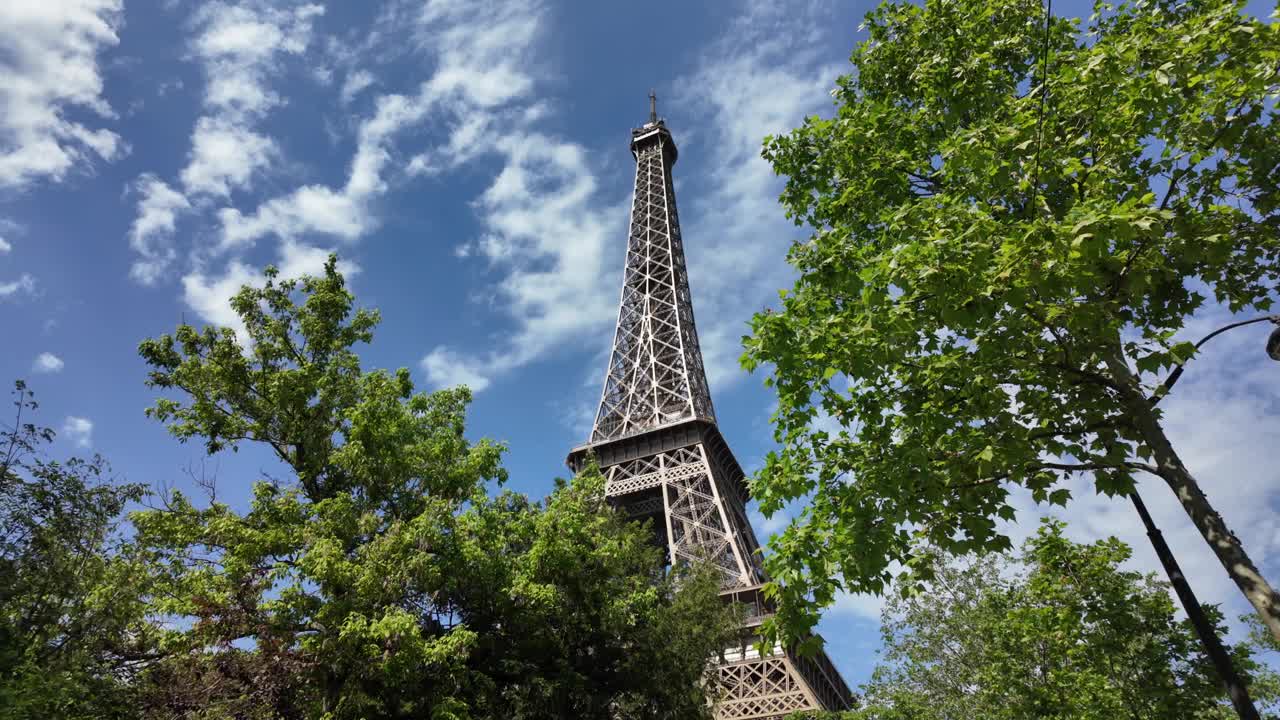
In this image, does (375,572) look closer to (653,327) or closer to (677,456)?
(677,456)

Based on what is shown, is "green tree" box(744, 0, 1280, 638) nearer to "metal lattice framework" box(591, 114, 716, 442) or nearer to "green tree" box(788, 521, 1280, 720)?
"green tree" box(788, 521, 1280, 720)

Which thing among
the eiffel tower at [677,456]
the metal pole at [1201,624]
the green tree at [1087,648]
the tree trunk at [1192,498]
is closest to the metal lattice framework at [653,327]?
the eiffel tower at [677,456]

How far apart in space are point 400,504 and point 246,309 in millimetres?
4800

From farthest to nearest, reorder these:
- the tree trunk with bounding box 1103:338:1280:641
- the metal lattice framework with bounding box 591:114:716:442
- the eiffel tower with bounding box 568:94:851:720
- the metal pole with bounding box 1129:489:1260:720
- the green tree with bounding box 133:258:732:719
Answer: the metal lattice framework with bounding box 591:114:716:442 → the eiffel tower with bounding box 568:94:851:720 → the green tree with bounding box 133:258:732:719 → the metal pole with bounding box 1129:489:1260:720 → the tree trunk with bounding box 1103:338:1280:641

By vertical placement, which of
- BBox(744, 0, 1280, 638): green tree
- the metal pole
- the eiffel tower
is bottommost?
the metal pole

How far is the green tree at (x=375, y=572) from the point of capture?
1047 cm

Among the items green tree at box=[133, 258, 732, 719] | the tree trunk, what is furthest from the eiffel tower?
the tree trunk

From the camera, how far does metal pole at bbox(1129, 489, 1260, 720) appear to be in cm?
645

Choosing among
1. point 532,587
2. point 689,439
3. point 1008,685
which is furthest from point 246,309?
point 689,439

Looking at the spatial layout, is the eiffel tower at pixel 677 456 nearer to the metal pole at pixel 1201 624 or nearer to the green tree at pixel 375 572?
the green tree at pixel 375 572

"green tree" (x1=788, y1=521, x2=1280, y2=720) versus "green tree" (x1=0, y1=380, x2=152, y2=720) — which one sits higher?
"green tree" (x1=0, y1=380, x2=152, y2=720)

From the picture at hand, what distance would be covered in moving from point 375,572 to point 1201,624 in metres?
10.1

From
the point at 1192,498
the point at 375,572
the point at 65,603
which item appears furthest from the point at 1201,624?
the point at 65,603

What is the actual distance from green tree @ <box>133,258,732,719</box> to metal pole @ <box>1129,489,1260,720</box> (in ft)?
28.5
